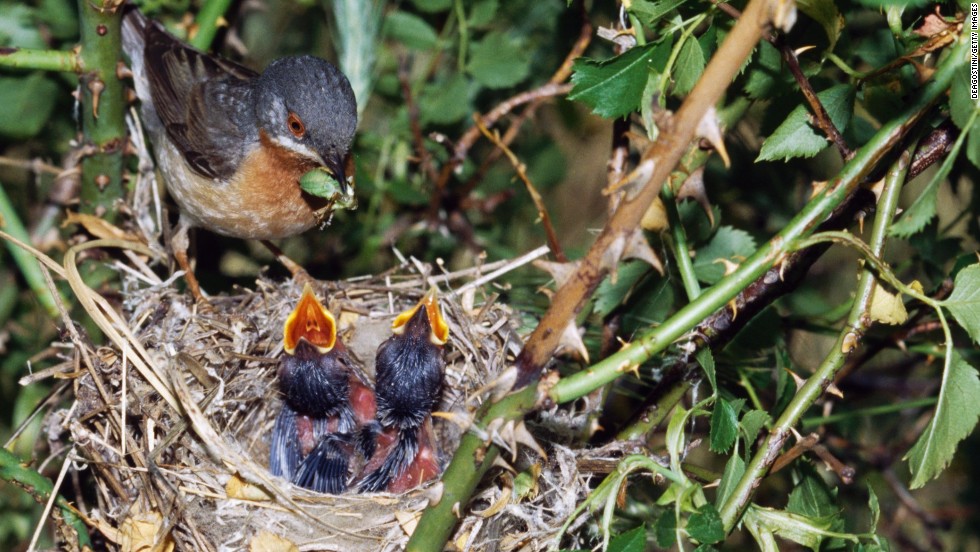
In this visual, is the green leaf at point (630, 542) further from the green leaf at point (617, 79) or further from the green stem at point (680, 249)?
the green leaf at point (617, 79)

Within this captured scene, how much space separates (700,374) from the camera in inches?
106

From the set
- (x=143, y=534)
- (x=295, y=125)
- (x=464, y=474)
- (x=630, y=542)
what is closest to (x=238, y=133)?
(x=295, y=125)

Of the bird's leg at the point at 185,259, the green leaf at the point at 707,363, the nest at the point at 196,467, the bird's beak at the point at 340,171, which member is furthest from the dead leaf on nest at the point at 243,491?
the green leaf at the point at 707,363

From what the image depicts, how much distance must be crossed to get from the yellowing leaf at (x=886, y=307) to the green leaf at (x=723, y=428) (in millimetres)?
473

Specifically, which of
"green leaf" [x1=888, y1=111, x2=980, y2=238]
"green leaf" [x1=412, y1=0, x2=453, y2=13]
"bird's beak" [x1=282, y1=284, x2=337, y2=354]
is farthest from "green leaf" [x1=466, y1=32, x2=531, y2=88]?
"green leaf" [x1=888, y1=111, x2=980, y2=238]

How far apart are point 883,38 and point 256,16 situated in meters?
3.73

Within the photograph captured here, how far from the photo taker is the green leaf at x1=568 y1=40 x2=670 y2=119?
231 cm

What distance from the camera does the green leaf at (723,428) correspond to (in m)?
2.07

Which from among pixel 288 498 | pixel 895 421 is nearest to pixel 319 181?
pixel 288 498

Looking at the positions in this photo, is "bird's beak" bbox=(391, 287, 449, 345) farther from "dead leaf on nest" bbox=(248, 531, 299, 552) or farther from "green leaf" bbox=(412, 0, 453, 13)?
"green leaf" bbox=(412, 0, 453, 13)

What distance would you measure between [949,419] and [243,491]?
208cm

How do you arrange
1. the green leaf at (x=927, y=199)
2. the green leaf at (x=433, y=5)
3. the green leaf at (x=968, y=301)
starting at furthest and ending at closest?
1. the green leaf at (x=433, y=5)
2. the green leaf at (x=968, y=301)
3. the green leaf at (x=927, y=199)

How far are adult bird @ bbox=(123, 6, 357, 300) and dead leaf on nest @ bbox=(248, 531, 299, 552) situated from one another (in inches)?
49.4

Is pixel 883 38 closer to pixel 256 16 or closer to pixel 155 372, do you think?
pixel 155 372
